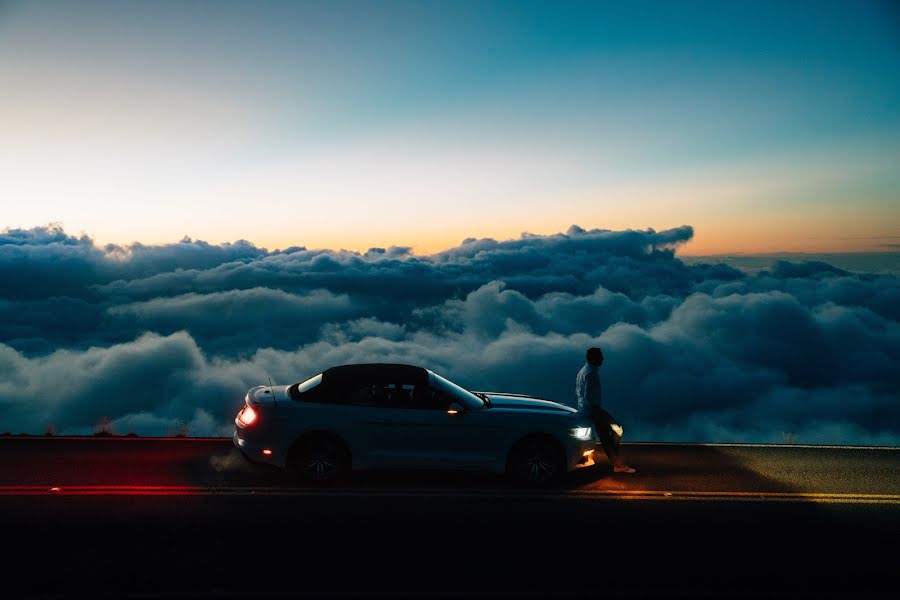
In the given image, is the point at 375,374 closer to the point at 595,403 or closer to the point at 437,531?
the point at 437,531

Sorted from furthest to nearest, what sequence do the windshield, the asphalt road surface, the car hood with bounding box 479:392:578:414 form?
1. the car hood with bounding box 479:392:578:414
2. the windshield
3. the asphalt road surface

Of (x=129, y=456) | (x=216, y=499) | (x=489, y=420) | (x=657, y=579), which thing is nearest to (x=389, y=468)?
(x=489, y=420)

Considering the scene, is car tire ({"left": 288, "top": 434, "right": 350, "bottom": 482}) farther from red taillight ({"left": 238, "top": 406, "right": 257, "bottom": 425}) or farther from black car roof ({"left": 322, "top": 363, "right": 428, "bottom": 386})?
black car roof ({"left": 322, "top": 363, "right": 428, "bottom": 386})

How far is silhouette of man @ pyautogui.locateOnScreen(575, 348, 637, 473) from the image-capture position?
28.9 feet

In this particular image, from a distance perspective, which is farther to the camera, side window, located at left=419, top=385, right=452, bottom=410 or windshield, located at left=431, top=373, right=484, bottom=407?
windshield, located at left=431, top=373, right=484, bottom=407

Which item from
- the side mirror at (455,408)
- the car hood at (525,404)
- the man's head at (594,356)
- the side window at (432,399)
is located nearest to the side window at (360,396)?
the side window at (432,399)

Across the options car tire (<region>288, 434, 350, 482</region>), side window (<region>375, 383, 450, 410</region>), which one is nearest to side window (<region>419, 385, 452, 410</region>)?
side window (<region>375, 383, 450, 410</region>)

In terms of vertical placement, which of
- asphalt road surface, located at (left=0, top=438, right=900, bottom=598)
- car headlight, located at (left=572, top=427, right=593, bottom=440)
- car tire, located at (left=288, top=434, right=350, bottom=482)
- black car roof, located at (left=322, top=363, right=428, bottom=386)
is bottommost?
asphalt road surface, located at (left=0, top=438, right=900, bottom=598)

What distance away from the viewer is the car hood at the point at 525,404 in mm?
8336

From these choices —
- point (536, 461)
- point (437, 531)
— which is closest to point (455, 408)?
point (536, 461)

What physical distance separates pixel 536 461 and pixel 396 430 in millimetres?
1714

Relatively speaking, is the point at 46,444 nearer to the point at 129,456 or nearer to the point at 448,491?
the point at 129,456

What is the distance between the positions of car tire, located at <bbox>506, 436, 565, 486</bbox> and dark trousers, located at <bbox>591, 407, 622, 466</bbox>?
3.11ft

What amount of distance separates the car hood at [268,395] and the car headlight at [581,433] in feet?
11.4
